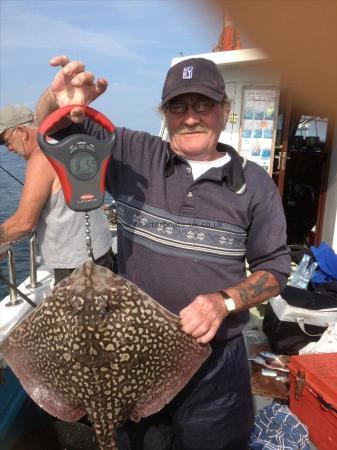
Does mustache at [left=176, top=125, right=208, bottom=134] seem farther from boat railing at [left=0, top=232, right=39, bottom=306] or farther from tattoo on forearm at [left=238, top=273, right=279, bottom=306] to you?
boat railing at [left=0, top=232, right=39, bottom=306]

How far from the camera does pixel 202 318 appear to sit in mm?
1954

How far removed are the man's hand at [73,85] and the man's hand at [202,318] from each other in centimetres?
110

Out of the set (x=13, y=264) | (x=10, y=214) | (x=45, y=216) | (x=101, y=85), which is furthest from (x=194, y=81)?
(x=10, y=214)

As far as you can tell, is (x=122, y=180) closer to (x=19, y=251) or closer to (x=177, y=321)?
(x=177, y=321)

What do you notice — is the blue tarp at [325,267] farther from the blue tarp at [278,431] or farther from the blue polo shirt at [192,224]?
the blue polo shirt at [192,224]

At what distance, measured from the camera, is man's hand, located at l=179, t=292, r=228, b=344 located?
6.35 feet

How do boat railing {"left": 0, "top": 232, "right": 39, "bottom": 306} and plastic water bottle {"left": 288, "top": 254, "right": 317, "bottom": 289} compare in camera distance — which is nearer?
boat railing {"left": 0, "top": 232, "right": 39, "bottom": 306}

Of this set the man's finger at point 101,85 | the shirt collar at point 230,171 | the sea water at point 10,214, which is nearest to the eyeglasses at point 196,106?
the shirt collar at point 230,171

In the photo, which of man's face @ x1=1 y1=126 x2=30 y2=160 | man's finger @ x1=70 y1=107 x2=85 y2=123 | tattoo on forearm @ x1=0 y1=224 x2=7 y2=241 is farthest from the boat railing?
Result: man's finger @ x1=70 y1=107 x2=85 y2=123

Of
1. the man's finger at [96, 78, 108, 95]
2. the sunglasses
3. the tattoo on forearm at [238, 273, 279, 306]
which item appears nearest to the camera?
the man's finger at [96, 78, 108, 95]

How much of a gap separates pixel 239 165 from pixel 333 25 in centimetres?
167

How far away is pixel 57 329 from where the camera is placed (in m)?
1.88

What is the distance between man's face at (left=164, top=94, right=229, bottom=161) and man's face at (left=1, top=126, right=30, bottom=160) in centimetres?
208

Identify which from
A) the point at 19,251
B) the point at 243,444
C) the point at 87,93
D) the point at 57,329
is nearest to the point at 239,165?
the point at 87,93
